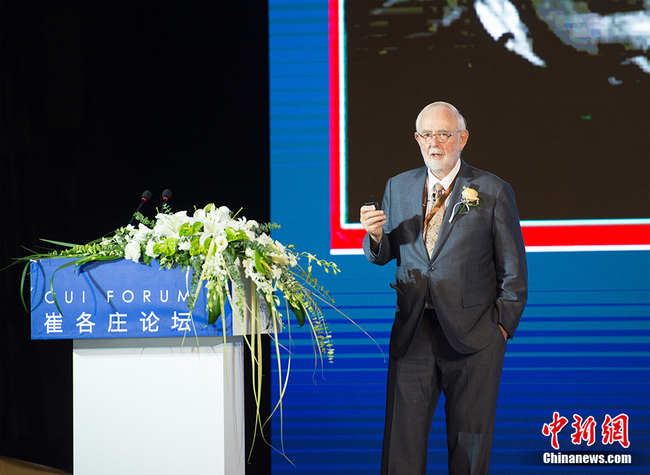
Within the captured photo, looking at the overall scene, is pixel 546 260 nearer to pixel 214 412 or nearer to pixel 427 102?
pixel 427 102

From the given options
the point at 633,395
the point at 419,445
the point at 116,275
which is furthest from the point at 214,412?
the point at 633,395

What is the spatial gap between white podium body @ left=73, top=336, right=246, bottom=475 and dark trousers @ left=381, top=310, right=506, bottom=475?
2.77 ft

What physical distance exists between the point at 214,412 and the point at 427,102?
2284mm

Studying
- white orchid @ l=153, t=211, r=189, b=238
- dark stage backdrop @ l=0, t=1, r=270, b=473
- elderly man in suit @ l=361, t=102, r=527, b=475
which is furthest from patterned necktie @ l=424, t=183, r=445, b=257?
dark stage backdrop @ l=0, t=1, r=270, b=473

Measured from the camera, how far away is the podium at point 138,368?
1.76m

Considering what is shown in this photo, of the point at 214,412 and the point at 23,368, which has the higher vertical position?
the point at 214,412

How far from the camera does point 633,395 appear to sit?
3.19m

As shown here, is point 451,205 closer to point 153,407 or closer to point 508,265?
point 508,265

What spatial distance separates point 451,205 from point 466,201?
7 centimetres

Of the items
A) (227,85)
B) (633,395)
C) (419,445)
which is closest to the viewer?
(419,445)

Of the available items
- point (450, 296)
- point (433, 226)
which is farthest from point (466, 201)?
point (450, 296)

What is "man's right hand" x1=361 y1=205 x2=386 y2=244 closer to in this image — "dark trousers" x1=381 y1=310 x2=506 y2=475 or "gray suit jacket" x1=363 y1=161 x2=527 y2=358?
"gray suit jacket" x1=363 y1=161 x2=527 y2=358

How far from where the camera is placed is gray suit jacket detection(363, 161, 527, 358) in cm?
224

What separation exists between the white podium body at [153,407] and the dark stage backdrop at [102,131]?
172 cm
